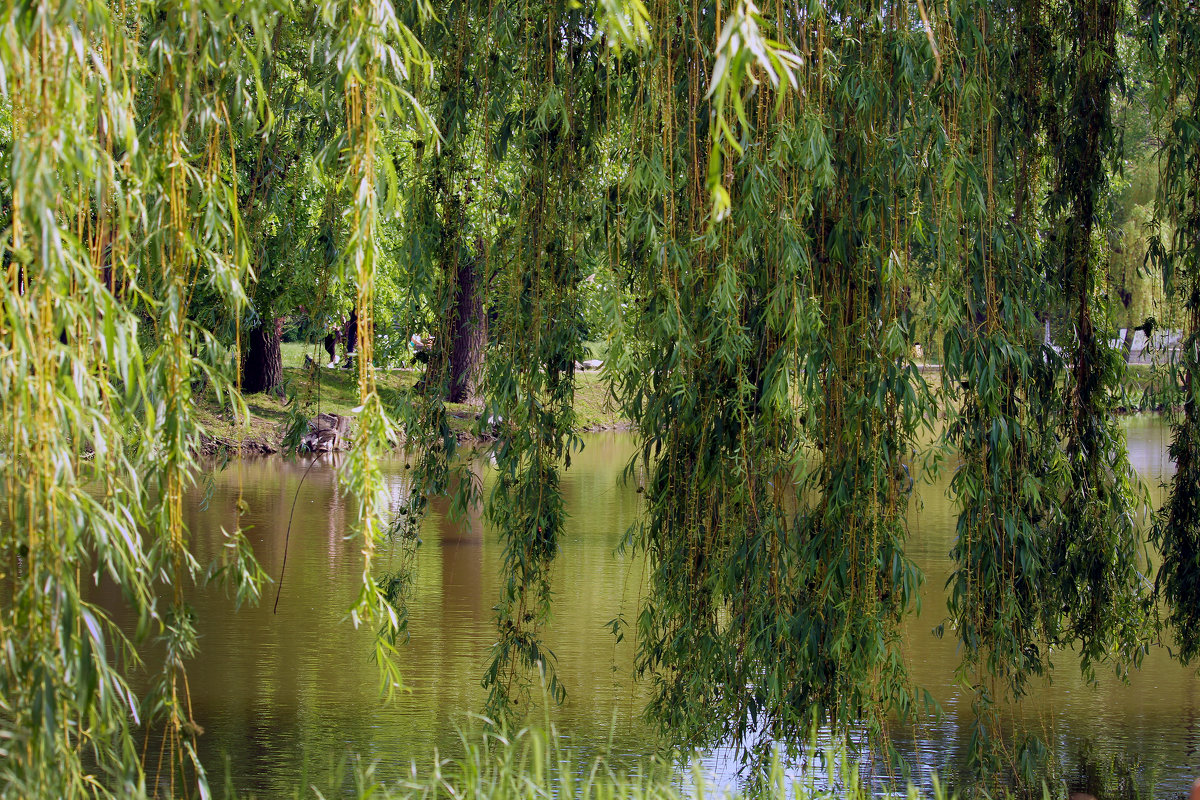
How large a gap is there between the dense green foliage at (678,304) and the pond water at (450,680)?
1.27 ft

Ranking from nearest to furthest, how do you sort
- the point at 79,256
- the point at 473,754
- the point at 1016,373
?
1. the point at 79,256
2. the point at 473,754
3. the point at 1016,373

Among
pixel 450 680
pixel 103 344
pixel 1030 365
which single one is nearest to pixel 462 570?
pixel 450 680

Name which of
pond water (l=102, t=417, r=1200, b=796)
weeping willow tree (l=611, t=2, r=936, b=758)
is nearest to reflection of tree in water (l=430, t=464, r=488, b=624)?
pond water (l=102, t=417, r=1200, b=796)

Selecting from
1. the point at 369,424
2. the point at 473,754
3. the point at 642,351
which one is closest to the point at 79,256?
Result: the point at 369,424

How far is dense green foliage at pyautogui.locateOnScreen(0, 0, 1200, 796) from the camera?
1958 mm

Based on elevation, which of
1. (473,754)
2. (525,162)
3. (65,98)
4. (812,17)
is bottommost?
(473,754)

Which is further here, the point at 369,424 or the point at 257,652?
the point at 257,652

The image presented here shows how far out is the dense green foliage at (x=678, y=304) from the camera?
1958 mm

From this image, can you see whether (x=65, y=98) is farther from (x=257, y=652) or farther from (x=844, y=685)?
(x=257, y=652)

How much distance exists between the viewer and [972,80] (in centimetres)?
334

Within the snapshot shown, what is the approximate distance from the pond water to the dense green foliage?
1.27 feet

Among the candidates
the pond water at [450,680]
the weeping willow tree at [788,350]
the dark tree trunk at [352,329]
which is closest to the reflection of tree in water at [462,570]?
the pond water at [450,680]

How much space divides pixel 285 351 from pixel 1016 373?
61.8ft

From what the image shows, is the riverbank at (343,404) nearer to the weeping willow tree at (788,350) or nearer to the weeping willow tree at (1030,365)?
the weeping willow tree at (1030,365)
